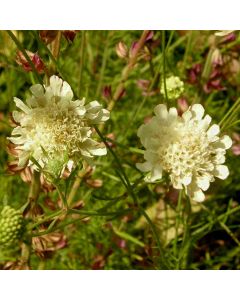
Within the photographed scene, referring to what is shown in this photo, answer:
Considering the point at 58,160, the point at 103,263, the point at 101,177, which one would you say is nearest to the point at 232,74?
the point at 101,177

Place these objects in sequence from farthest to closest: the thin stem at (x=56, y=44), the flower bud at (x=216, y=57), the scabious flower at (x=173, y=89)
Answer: the flower bud at (x=216, y=57)
the scabious flower at (x=173, y=89)
the thin stem at (x=56, y=44)

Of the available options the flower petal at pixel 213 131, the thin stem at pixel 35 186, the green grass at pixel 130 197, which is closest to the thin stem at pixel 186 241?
the green grass at pixel 130 197

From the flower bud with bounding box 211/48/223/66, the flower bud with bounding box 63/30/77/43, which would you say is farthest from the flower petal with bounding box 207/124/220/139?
the flower bud with bounding box 211/48/223/66

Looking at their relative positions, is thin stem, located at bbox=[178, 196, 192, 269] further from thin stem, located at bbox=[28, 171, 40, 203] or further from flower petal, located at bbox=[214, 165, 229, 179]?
thin stem, located at bbox=[28, 171, 40, 203]

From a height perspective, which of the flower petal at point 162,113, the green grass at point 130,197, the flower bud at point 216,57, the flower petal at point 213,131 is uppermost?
the flower petal at point 162,113

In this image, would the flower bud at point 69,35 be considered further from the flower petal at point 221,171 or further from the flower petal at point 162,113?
the flower petal at point 221,171

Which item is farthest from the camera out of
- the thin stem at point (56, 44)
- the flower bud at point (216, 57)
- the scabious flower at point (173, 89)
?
the flower bud at point (216, 57)
